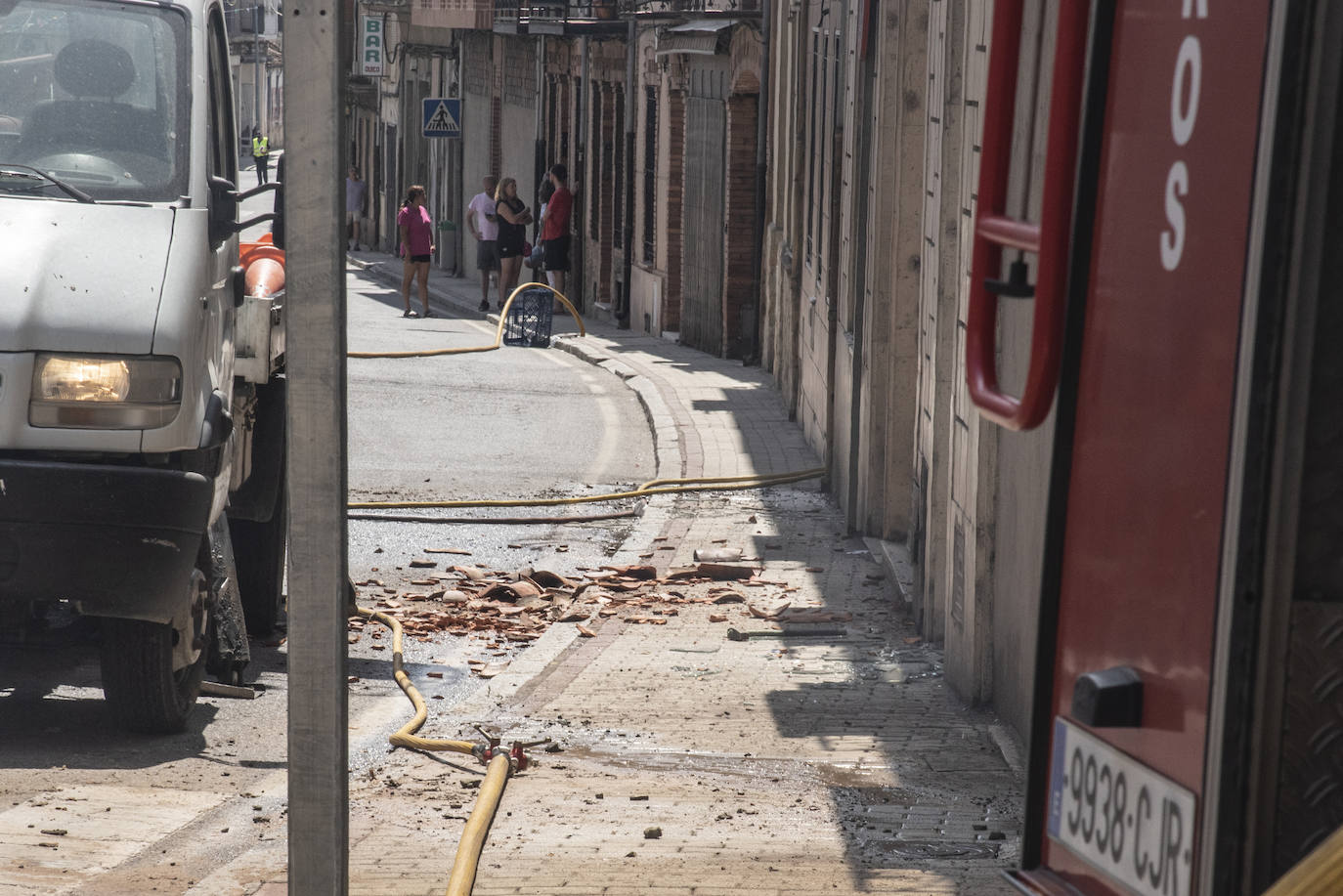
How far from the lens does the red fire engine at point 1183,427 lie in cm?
223

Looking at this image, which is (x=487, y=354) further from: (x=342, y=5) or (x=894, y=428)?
(x=342, y=5)

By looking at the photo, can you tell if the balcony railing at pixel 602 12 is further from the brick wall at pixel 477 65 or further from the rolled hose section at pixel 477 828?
the rolled hose section at pixel 477 828

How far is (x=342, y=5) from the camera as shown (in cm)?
342

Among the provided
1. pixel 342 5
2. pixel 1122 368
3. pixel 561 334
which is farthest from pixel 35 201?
pixel 561 334

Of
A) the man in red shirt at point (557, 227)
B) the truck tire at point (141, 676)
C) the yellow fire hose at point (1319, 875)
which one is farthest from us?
the man in red shirt at point (557, 227)

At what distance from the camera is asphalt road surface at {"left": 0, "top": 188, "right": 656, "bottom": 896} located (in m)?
5.32

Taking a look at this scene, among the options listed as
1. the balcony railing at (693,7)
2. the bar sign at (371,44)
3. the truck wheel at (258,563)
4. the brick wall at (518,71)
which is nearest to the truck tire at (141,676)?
the truck wheel at (258,563)

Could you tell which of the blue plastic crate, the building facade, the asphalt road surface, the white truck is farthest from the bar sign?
the white truck

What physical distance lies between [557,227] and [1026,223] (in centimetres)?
2651

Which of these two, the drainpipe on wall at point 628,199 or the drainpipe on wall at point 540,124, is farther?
the drainpipe on wall at point 540,124

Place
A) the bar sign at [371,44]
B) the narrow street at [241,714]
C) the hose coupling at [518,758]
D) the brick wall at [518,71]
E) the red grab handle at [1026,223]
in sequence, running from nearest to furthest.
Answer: the red grab handle at [1026,223], the narrow street at [241,714], the hose coupling at [518,758], the brick wall at [518,71], the bar sign at [371,44]

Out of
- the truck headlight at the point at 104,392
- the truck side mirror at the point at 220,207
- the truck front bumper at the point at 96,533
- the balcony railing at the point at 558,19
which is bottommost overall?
the truck front bumper at the point at 96,533

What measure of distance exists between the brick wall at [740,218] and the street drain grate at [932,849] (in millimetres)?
16517

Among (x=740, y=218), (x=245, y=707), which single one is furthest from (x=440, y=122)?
(x=245, y=707)
